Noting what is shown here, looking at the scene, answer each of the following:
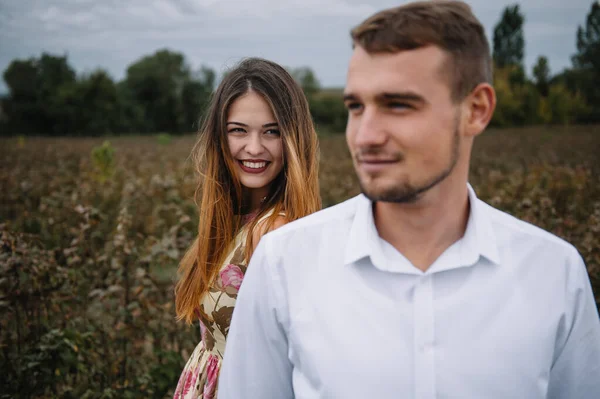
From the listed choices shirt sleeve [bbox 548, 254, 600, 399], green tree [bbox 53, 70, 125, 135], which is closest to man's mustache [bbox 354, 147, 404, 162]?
shirt sleeve [bbox 548, 254, 600, 399]

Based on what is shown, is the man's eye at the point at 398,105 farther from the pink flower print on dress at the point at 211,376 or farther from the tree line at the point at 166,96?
the tree line at the point at 166,96

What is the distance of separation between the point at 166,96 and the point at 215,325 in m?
60.5

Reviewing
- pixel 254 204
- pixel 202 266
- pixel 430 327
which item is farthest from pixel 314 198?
pixel 430 327

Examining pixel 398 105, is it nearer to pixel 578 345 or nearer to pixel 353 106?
pixel 353 106

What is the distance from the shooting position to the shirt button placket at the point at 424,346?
1175 mm

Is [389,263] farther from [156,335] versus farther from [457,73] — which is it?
[156,335]

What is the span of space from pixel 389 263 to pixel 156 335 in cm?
272

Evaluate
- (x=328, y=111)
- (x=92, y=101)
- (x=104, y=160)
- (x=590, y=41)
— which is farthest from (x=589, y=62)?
(x=104, y=160)

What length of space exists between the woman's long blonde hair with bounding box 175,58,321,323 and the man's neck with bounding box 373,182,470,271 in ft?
2.33

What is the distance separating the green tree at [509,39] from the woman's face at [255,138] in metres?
72.1

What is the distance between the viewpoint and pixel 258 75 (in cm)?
211

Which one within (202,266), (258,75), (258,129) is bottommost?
(202,266)

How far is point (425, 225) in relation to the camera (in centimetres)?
129

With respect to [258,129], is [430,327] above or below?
below
